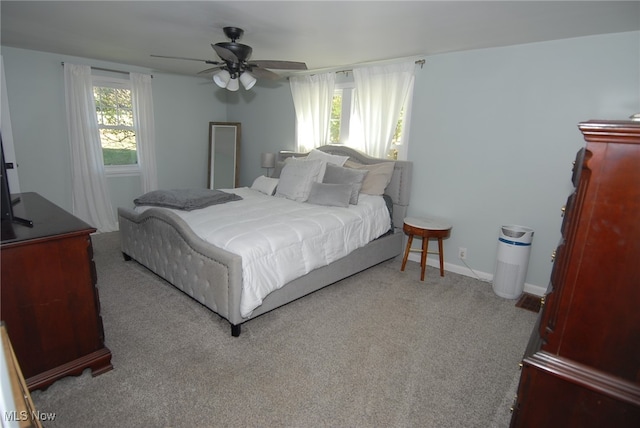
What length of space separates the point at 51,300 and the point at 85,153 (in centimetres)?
340

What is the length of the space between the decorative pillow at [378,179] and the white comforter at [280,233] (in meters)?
0.11

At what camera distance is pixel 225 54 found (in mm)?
2553

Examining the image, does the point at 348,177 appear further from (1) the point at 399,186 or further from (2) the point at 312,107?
(2) the point at 312,107

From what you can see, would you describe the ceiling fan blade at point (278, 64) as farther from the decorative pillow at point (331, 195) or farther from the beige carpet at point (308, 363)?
the beige carpet at point (308, 363)

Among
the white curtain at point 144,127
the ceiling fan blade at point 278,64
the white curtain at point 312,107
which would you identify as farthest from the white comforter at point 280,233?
the white curtain at point 144,127

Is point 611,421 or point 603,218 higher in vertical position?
point 603,218

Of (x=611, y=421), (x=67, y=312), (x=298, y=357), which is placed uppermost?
(x=611, y=421)

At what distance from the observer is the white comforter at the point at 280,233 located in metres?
2.31

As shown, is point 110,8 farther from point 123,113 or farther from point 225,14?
point 123,113

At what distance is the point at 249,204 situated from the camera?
3.39m

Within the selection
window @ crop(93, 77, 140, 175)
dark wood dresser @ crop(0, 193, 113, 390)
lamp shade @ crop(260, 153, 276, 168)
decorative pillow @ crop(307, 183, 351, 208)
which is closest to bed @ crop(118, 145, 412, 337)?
decorative pillow @ crop(307, 183, 351, 208)

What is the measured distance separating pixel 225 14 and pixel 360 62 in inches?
73.3

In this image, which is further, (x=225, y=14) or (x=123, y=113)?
(x=123, y=113)

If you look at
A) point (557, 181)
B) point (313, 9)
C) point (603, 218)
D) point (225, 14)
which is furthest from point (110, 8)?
point (557, 181)
